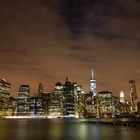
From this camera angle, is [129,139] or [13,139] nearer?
[129,139]

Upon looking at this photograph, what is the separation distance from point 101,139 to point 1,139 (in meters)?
25.8

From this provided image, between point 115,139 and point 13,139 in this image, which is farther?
point 13,139

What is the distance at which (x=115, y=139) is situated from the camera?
71.7 m

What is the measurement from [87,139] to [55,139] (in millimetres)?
8583

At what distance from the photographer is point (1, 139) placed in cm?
7538

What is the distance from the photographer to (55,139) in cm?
7738

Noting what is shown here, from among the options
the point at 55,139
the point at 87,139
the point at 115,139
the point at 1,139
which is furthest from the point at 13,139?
the point at 115,139

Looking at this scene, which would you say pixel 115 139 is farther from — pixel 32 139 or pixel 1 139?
pixel 1 139

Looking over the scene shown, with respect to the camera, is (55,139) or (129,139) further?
(55,139)

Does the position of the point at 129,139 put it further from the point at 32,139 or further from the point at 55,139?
the point at 32,139

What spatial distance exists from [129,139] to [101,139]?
752 cm

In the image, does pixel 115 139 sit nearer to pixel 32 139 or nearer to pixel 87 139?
pixel 87 139

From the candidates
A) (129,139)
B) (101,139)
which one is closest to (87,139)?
(101,139)

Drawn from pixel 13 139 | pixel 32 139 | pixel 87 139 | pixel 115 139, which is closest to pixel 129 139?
pixel 115 139
